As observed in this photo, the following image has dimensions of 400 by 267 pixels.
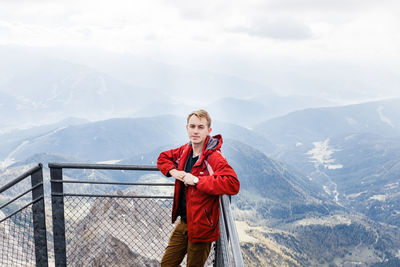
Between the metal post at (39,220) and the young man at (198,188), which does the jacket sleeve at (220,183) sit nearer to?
the young man at (198,188)

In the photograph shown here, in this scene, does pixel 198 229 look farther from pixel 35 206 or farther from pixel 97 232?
pixel 97 232

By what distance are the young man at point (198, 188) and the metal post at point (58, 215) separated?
1.77 meters

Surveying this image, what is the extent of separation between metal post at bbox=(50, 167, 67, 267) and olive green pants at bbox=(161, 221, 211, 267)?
6.20 feet

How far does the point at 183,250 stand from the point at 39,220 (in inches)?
90.9

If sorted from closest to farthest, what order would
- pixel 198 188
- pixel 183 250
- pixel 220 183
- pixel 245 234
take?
pixel 220 183 < pixel 198 188 < pixel 183 250 < pixel 245 234

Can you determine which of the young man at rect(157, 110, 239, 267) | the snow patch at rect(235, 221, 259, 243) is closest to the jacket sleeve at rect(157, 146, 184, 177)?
the young man at rect(157, 110, 239, 267)

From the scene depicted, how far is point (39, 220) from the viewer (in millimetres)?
4922

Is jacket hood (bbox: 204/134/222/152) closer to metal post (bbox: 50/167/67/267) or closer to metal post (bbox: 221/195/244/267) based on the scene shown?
metal post (bbox: 221/195/244/267)

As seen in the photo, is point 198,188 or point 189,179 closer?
point 198,188

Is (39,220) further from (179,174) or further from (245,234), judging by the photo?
(245,234)

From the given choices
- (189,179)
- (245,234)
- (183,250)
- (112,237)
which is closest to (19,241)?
(112,237)

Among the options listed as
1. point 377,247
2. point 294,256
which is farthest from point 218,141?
point 377,247

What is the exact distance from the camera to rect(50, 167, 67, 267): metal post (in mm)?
4852

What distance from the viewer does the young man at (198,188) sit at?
338 cm
